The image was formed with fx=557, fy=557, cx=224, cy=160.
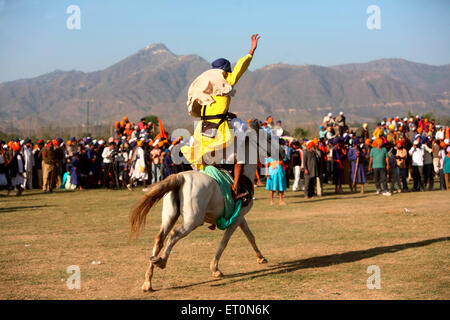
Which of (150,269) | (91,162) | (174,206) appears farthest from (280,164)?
(91,162)

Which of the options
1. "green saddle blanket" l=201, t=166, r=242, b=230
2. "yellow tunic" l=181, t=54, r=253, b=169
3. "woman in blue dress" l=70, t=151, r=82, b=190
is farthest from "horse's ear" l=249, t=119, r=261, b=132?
"woman in blue dress" l=70, t=151, r=82, b=190

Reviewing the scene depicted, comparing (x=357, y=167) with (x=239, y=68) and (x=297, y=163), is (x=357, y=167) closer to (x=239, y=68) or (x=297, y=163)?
(x=297, y=163)

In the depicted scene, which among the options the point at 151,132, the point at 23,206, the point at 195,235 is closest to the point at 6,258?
the point at 195,235

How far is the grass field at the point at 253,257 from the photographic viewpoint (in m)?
7.23

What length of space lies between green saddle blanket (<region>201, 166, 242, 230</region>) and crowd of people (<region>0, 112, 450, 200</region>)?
384 inches

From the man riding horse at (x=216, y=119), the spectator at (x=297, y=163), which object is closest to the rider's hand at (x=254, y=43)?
the man riding horse at (x=216, y=119)

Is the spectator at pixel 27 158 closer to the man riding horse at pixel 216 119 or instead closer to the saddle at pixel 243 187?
the man riding horse at pixel 216 119

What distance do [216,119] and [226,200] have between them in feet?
3.94

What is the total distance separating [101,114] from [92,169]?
160m

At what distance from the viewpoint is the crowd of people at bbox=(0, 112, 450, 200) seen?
67.2 feet

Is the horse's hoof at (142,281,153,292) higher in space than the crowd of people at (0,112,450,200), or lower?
lower

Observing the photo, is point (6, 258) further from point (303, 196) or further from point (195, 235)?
point (303, 196)

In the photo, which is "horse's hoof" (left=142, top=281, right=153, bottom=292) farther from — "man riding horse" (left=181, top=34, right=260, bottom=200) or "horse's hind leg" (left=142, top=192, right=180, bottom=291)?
"man riding horse" (left=181, top=34, right=260, bottom=200)

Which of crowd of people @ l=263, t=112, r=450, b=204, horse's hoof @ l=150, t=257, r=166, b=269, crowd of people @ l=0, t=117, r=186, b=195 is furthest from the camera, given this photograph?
crowd of people @ l=0, t=117, r=186, b=195
